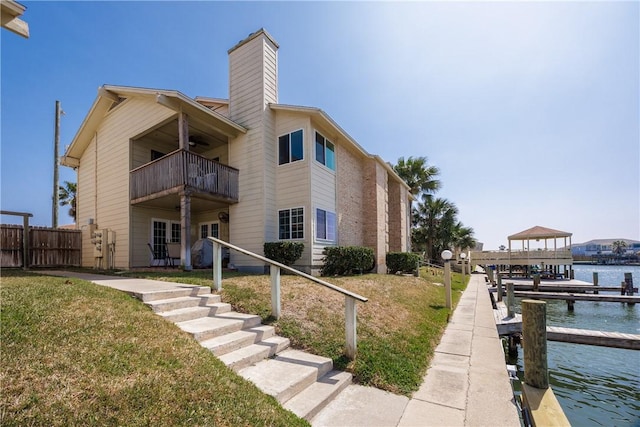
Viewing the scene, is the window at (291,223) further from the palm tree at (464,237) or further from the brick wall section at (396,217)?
the palm tree at (464,237)

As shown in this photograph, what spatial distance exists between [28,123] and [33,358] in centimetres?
1617

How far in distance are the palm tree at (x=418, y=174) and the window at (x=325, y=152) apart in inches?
619

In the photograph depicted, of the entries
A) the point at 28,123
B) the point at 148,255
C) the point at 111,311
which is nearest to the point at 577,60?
the point at 111,311

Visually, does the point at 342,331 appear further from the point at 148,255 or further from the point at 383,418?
the point at 148,255

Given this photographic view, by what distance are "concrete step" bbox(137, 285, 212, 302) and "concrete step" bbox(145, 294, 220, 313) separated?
4.3 inches

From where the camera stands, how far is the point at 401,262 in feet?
52.3

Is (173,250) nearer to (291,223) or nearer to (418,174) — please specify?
(291,223)

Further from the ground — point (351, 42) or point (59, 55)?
point (351, 42)

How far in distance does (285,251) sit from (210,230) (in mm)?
5730

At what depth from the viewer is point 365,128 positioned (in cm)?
1780

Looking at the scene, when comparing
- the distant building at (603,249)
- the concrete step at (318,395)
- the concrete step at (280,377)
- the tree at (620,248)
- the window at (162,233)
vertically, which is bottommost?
the distant building at (603,249)

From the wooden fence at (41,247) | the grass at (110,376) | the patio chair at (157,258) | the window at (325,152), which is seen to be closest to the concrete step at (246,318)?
the grass at (110,376)

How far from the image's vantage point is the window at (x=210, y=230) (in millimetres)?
14491

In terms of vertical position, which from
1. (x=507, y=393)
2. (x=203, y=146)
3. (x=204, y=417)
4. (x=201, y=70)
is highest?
(x=201, y=70)
